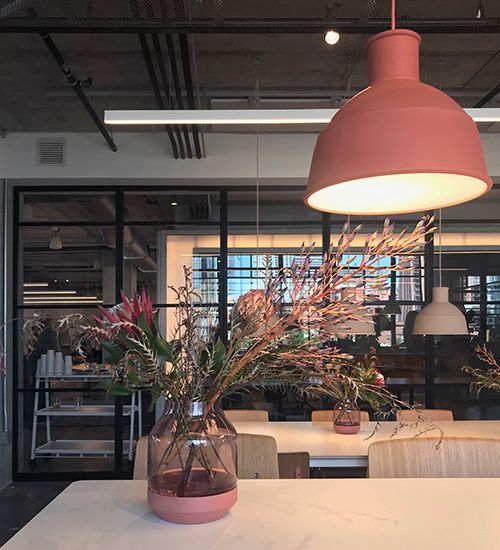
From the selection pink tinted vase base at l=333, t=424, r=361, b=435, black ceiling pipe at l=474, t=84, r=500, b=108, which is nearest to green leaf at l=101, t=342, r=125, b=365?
pink tinted vase base at l=333, t=424, r=361, b=435

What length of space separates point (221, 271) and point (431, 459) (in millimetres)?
3555

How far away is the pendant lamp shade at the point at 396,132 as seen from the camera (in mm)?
1118

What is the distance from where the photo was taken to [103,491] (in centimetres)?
188

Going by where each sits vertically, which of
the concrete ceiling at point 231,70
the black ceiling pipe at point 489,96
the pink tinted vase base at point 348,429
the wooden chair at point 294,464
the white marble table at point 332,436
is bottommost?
the wooden chair at point 294,464

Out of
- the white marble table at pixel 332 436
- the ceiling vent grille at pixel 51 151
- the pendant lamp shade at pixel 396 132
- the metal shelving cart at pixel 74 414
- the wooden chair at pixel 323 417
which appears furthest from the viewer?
the metal shelving cart at pixel 74 414

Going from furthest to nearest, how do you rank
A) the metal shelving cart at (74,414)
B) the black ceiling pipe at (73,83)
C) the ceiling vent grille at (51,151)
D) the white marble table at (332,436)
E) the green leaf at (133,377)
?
the metal shelving cart at (74,414), the ceiling vent grille at (51,151), the black ceiling pipe at (73,83), the white marble table at (332,436), the green leaf at (133,377)

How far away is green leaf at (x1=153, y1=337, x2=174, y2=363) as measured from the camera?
1509 mm

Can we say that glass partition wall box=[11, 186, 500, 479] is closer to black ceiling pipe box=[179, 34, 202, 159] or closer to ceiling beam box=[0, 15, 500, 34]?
black ceiling pipe box=[179, 34, 202, 159]

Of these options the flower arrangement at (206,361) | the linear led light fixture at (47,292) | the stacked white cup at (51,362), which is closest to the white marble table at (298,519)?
the flower arrangement at (206,361)

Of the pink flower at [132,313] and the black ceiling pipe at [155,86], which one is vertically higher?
the black ceiling pipe at [155,86]

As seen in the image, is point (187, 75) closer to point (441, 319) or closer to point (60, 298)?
point (441, 319)

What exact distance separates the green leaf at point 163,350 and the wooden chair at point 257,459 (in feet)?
3.15

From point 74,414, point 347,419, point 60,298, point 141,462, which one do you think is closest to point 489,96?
point 347,419

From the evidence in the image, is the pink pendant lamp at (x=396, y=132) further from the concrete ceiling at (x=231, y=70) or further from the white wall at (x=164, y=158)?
the white wall at (x=164, y=158)
